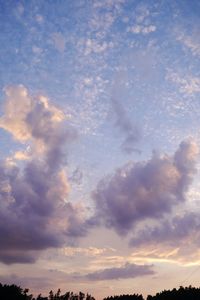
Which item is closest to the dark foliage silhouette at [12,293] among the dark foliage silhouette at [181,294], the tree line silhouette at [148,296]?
the tree line silhouette at [148,296]

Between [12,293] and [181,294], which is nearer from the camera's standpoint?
[181,294]

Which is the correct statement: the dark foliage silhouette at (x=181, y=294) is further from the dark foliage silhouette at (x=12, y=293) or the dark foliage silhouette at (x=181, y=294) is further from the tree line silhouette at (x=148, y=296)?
the dark foliage silhouette at (x=12, y=293)

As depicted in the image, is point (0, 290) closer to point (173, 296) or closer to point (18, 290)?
point (18, 290)

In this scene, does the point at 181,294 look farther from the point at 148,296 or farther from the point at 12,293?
the point at 12,293

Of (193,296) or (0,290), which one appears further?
(0,290)

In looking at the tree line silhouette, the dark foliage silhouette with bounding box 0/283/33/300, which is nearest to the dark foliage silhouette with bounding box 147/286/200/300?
the tree line silhouette

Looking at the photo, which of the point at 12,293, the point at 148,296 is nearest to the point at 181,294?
the point at 148,296

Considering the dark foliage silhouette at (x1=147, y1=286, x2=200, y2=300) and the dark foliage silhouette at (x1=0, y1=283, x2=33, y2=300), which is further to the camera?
the dark foliage silhouette at (x1=0, y1=283, x2=33, y2=300)

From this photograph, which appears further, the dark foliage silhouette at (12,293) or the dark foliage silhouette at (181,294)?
the dark foliage silhouette at (12,293)

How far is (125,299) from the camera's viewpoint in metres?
57.3

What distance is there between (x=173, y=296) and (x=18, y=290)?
25070 millimetres

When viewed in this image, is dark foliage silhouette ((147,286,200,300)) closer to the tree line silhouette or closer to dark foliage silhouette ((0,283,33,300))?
the tree line silhouette

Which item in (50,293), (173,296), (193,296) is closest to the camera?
(193,296)

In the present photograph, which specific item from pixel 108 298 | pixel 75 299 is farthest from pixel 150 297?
pixel 75 299
